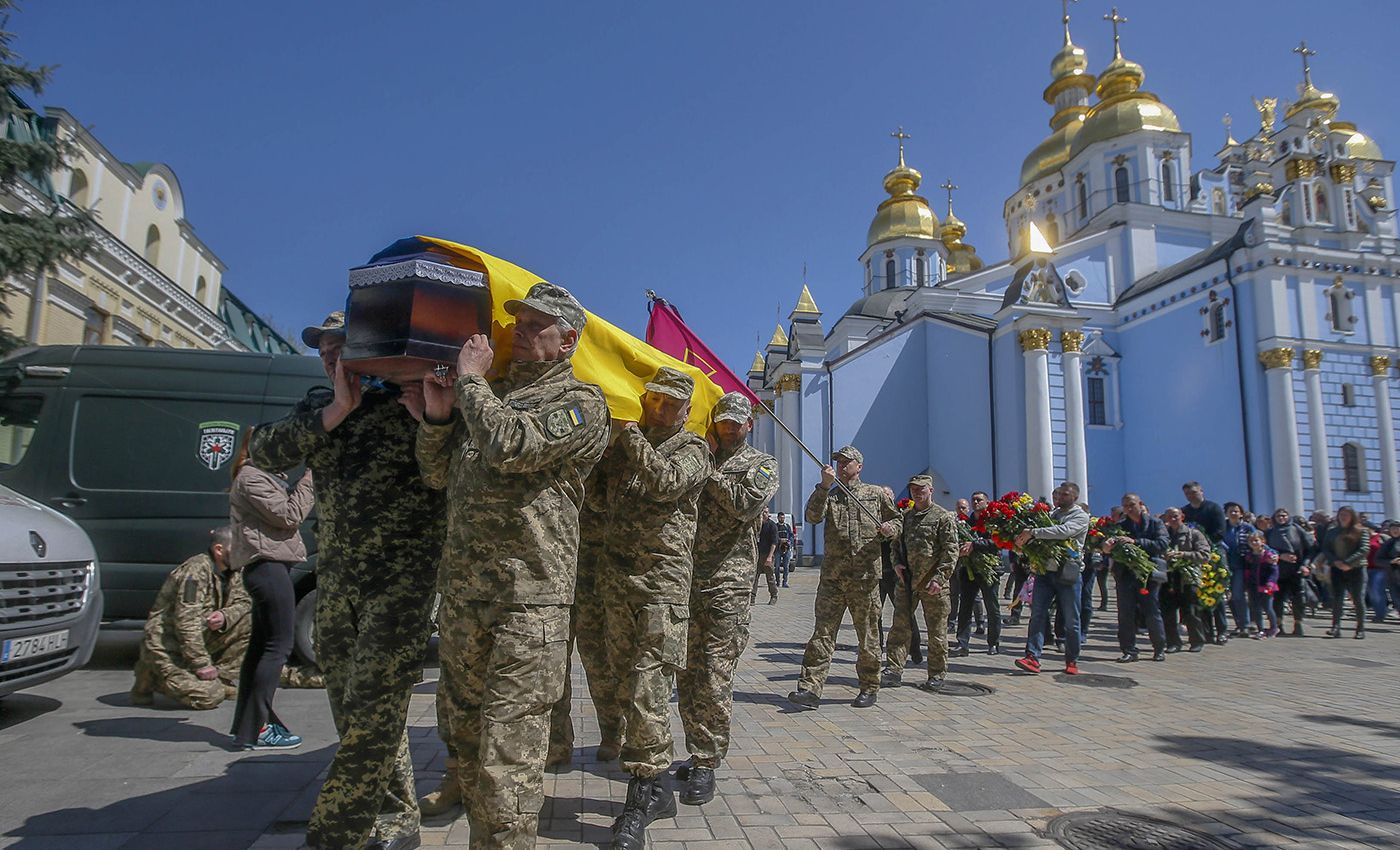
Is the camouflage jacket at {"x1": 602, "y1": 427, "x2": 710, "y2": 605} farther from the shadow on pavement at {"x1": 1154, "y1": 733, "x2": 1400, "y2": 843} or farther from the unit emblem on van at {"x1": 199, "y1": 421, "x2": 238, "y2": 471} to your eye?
the unit emblem on van at {"x1": 199, "y1": 421, "x2": 238, "y2": 471}

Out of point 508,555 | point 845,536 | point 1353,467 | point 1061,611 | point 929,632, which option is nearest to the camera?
point 508,555

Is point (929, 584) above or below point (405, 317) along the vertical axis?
below

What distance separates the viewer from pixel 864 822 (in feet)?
12.5

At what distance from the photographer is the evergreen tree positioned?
11219 mm

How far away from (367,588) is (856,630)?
172 inches

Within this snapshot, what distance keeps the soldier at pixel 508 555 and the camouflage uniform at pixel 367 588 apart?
0.21 m

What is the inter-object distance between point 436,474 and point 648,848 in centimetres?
185

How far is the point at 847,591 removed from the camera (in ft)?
21.6

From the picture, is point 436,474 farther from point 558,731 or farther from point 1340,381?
point 1340,381

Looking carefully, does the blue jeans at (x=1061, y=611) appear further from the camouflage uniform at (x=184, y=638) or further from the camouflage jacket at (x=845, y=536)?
the camouflage uniform at (x=184, y=638)

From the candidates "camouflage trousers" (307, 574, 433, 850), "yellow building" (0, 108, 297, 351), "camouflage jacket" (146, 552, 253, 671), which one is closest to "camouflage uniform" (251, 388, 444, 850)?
"camouflage trousers" (307, 574, 433, 850)

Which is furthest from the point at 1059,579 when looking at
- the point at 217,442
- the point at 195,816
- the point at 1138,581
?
the point at 217,442

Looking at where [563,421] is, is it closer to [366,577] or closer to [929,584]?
[366,577]

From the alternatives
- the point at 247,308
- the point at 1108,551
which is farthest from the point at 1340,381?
the point at 247,308
